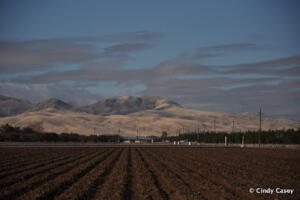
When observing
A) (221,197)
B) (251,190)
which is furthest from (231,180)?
(221,197)

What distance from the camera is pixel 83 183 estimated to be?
23.5 meters

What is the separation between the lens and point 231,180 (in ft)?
84.5

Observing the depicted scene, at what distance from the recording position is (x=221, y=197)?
1930 cm

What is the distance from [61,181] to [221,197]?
1005 centimetres

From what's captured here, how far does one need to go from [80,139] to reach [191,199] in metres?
151

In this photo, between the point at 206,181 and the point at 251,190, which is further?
the point at 206,181

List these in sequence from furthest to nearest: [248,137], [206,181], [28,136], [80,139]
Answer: [80,139], [28,136], [248,137], [206,181]

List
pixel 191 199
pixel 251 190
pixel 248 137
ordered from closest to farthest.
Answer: pixel 191 199, pixel 251 190, pixel 248 137

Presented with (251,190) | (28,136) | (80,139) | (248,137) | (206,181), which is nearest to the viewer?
(251,190)

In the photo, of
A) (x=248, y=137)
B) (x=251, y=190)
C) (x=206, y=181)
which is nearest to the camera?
(x=251, y=190)

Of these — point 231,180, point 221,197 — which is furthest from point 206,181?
point 221,197

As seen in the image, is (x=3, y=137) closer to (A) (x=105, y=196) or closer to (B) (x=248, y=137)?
(B) (x=248, y=137)

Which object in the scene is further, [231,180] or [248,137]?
[248,137]

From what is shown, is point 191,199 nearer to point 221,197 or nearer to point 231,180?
point 221,197
